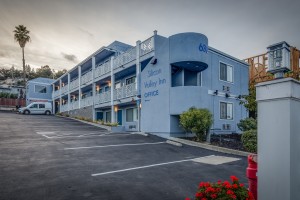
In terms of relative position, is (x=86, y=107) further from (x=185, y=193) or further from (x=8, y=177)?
(x=185, y=193)

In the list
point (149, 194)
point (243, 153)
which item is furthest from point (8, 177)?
point (243, 153)

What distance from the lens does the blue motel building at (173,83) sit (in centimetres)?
1609

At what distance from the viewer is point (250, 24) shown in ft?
70.8

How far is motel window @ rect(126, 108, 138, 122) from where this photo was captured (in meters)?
23.0

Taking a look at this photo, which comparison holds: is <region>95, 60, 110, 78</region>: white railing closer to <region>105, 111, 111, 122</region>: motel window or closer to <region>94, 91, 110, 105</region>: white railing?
<region>94, 91, 110, 105</region>: white railing

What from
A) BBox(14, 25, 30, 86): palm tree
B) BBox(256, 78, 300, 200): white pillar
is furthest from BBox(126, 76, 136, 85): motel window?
BBox(14, 25, 30, 86): palm tree

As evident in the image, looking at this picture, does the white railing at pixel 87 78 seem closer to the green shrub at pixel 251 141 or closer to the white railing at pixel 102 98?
the white railing at pixel 102 98

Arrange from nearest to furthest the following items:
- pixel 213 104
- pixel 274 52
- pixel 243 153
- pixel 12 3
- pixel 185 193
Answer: pixel 274 52 < pixel 185 193 < pixel 243 153 < pixel 12 3 < pixel 213 104

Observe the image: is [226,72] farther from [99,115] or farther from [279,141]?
[279,141]

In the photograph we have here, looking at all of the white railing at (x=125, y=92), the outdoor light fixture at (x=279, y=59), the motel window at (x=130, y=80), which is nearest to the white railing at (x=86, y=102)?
the white railing at (x=125, y=92)

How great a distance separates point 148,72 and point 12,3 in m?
13.1

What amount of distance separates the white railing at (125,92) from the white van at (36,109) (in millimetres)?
20941

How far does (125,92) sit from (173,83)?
6347 mm

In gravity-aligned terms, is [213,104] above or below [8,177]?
above
